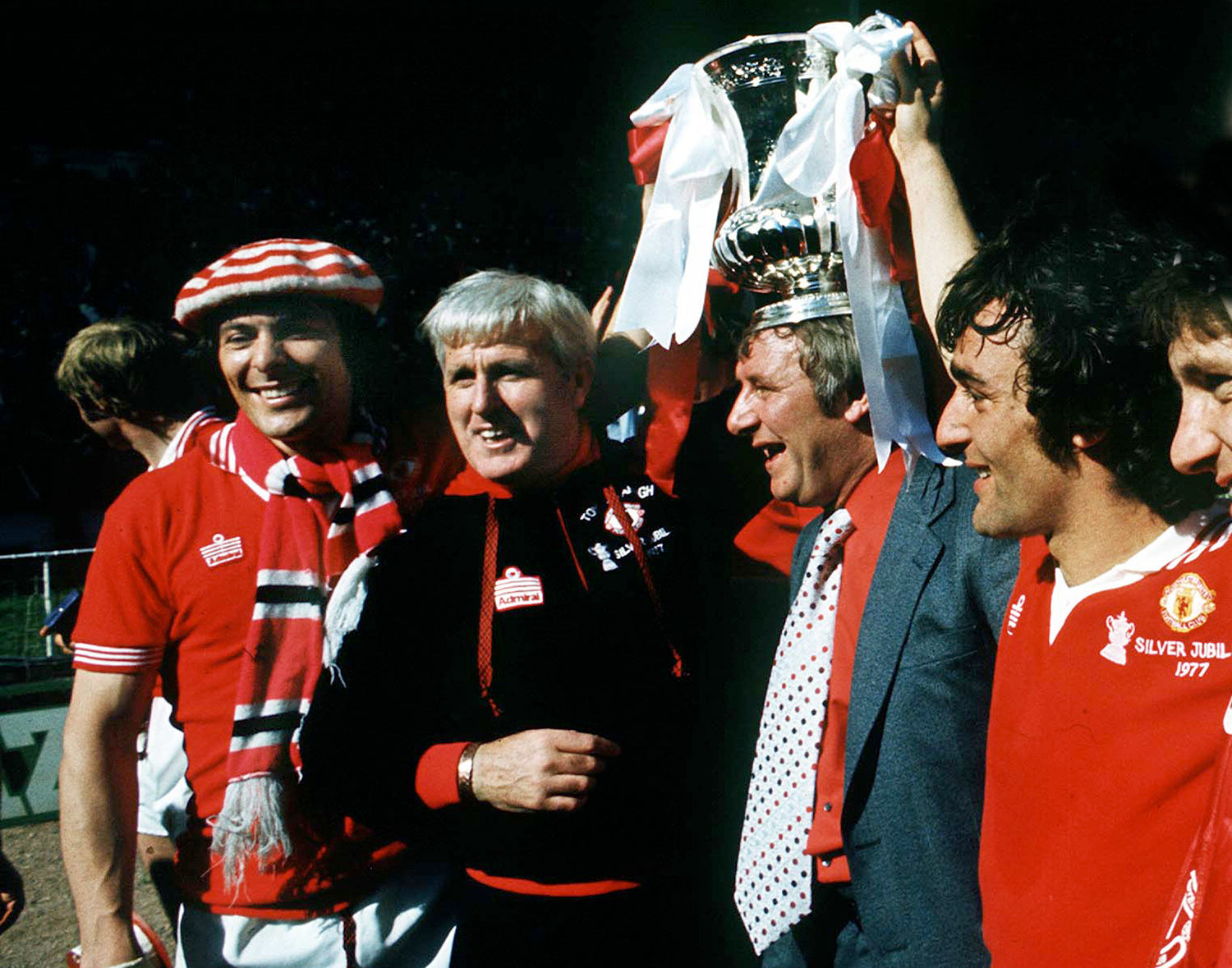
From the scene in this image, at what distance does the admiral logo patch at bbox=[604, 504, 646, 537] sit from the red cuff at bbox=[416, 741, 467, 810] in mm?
508

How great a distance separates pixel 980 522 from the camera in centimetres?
157

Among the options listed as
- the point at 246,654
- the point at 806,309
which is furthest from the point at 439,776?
the point at 806,309

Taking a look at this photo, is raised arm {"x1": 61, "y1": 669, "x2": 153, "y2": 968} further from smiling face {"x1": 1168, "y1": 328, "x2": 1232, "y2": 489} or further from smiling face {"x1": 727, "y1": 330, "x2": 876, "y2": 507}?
smiling face {"x1": 1168, "y1": 328, "x2": 1232, "y2": 489}

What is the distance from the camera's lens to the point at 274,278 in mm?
2211

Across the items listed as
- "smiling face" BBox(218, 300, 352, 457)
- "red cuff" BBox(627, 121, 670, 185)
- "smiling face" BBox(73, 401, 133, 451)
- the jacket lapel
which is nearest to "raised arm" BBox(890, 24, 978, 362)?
the jacket lapel

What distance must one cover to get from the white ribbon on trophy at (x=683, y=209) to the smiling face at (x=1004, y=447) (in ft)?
1.83

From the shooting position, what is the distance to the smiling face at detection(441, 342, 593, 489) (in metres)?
2.12

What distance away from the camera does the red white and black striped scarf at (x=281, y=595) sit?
81.7 inches

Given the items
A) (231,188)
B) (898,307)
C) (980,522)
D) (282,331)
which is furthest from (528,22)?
(980,522)

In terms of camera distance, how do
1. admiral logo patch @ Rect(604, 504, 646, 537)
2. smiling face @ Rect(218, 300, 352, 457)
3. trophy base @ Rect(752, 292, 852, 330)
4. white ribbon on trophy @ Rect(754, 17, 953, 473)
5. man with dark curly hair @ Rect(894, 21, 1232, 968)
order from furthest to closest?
smiling face @ Rect(218, 300, 352, 457) < admiral logo patch @ Rect(604, 504, 646, 537) < trophy base @ Rect(752, 292, 852, 330) < white ribbon on trophy @ Rect(754, 17, 953, 473) < man with dark curly hair @ Rect(894, 21, 1232, 968)

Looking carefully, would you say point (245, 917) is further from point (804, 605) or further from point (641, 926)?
point (804, 605)

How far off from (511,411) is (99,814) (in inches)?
44.4

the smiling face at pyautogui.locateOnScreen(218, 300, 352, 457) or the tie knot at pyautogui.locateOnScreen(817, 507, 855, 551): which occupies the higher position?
the smiling face at pyautogui.locateOnScreen(218, 300, 352, 457)

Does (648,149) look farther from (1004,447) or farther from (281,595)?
(281,595)
